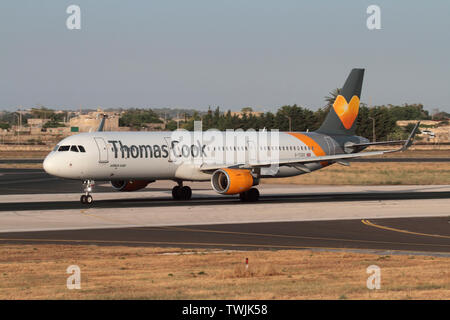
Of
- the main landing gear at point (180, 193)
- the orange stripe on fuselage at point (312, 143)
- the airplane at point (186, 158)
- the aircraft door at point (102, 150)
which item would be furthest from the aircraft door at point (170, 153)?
the orange stripe on fuselage at point (312, 143)

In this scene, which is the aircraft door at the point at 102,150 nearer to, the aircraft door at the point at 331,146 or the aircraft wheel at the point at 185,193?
the aircraft wheel at the point at 185,193

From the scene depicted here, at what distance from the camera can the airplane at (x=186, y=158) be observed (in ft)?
136

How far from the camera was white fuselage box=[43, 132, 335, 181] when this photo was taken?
41.1 m

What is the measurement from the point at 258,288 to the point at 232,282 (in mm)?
1193

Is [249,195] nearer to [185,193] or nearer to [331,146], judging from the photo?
[185,193]

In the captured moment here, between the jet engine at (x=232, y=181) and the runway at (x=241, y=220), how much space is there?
961 millimetres

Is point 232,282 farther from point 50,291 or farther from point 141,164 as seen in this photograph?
point 141,164

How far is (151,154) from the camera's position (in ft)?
141

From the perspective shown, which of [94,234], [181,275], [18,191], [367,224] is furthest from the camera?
[18,191]
